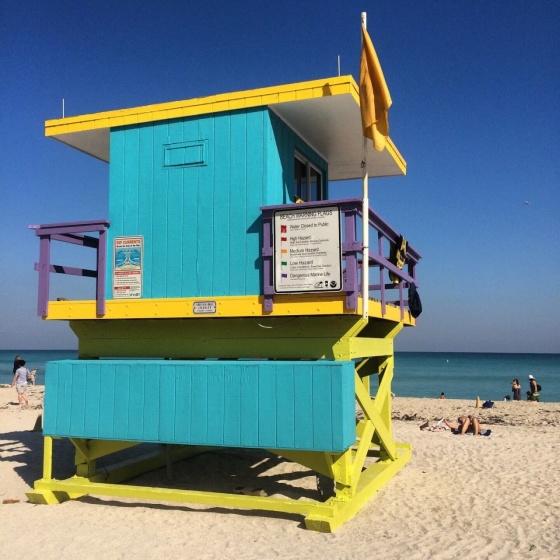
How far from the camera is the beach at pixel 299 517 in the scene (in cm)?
669

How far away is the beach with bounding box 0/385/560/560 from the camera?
6688mm

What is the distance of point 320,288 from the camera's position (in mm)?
7562

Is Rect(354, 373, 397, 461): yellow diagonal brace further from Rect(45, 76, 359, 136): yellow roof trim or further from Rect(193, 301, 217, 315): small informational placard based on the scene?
Rect(45, 76, 359, 136): yellow roof trim

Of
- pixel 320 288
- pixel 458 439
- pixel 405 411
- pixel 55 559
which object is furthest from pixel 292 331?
pixel 405 411

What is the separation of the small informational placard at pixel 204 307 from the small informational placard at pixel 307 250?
36.9 inches

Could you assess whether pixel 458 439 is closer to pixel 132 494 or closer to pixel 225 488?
pixel 225 488

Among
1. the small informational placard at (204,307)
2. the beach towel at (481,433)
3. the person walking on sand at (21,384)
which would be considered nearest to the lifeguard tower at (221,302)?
the small informational placard at (204,307)

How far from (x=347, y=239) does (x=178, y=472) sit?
5.47m

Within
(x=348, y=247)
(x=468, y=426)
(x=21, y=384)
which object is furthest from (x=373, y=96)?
(x=21, y=384)

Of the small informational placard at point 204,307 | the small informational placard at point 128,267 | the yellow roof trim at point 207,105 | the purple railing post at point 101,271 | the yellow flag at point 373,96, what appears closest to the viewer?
the yellow flag at point 373,96

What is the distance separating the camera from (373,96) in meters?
7.69

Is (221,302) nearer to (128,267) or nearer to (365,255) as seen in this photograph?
(128,267)

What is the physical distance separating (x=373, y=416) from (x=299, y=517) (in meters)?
1.97

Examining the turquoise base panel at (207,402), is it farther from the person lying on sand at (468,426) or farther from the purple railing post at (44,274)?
the person lying on sand at (468,426)
